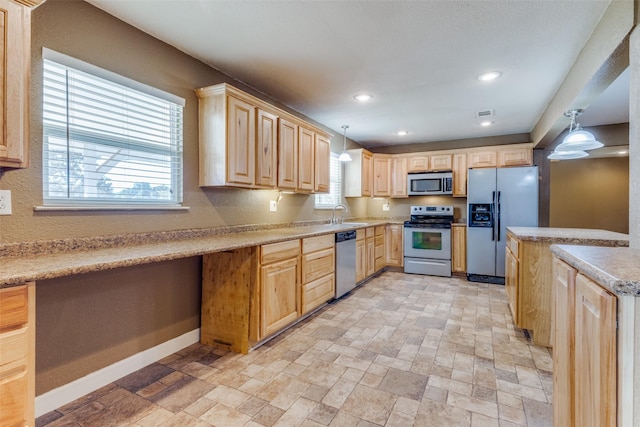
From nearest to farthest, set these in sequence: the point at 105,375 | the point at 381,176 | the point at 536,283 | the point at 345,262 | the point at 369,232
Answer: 1. the point at 105,375
2. the point at 536,283
3. the point at 345,262
4. the point at 369,232
5. the point at 381,176

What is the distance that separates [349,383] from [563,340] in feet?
4.14

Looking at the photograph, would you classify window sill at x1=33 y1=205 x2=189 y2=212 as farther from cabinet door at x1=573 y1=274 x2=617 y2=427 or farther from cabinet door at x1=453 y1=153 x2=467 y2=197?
cabinet door at x1=453 y1=153 x2=467 y2=197

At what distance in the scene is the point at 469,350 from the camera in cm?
250

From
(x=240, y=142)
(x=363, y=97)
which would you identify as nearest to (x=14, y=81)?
(x=240, y=142)

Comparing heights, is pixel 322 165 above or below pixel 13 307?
above

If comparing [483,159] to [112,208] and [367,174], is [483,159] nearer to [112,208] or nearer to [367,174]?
[367,174]

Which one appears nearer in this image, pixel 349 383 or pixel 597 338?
pixel 597 338

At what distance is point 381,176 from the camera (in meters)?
5.78

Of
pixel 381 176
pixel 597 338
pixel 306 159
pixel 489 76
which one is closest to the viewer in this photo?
pixel 597 338

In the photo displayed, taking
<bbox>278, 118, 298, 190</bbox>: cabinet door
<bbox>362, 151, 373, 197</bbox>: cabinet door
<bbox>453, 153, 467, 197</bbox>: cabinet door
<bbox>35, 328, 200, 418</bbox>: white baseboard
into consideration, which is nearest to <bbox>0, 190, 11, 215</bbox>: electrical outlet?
<bbox>35, 328, 200, 418</bbox>: white baseboard

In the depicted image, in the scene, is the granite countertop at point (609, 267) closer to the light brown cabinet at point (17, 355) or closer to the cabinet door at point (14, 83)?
the light brown cabinet at point (17, 355)

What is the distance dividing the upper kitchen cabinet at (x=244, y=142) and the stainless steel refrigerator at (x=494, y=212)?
3.01 m

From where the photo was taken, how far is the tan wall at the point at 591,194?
5543 mm

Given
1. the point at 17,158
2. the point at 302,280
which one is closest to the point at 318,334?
the point at 302,280
